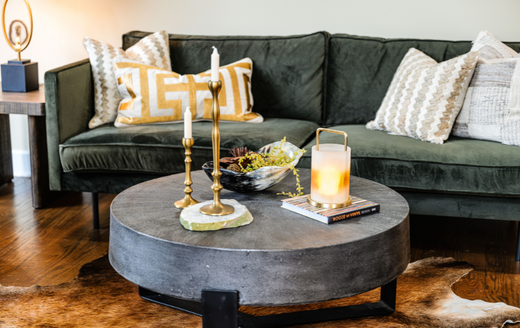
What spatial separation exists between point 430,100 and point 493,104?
253 millimetres

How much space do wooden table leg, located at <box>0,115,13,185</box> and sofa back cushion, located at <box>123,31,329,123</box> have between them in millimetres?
888

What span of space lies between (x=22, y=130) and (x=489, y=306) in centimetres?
280

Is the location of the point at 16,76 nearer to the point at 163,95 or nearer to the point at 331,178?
the point at 163,95

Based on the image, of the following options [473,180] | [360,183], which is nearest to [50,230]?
[360,183]

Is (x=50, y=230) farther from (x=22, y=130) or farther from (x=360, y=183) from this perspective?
(x=360, y=183)

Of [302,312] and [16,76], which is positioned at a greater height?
[16,76]

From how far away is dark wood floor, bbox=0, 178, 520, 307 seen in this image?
185 cm

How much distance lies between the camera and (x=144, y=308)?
1.65 metres

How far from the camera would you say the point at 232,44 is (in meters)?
2.73

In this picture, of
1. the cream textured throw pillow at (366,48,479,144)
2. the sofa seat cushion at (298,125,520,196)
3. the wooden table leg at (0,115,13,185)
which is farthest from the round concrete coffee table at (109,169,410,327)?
the wooden table leg at (0,115,13,185)

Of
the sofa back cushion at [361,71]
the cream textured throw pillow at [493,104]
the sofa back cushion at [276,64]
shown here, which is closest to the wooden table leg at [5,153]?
the sofa back cushion at [276,64]

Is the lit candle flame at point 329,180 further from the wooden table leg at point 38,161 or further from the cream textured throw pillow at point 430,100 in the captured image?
the wooden table leg at point 38,161

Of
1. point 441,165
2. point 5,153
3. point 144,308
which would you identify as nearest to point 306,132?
point 441,165

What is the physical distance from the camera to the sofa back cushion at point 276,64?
265 cm
